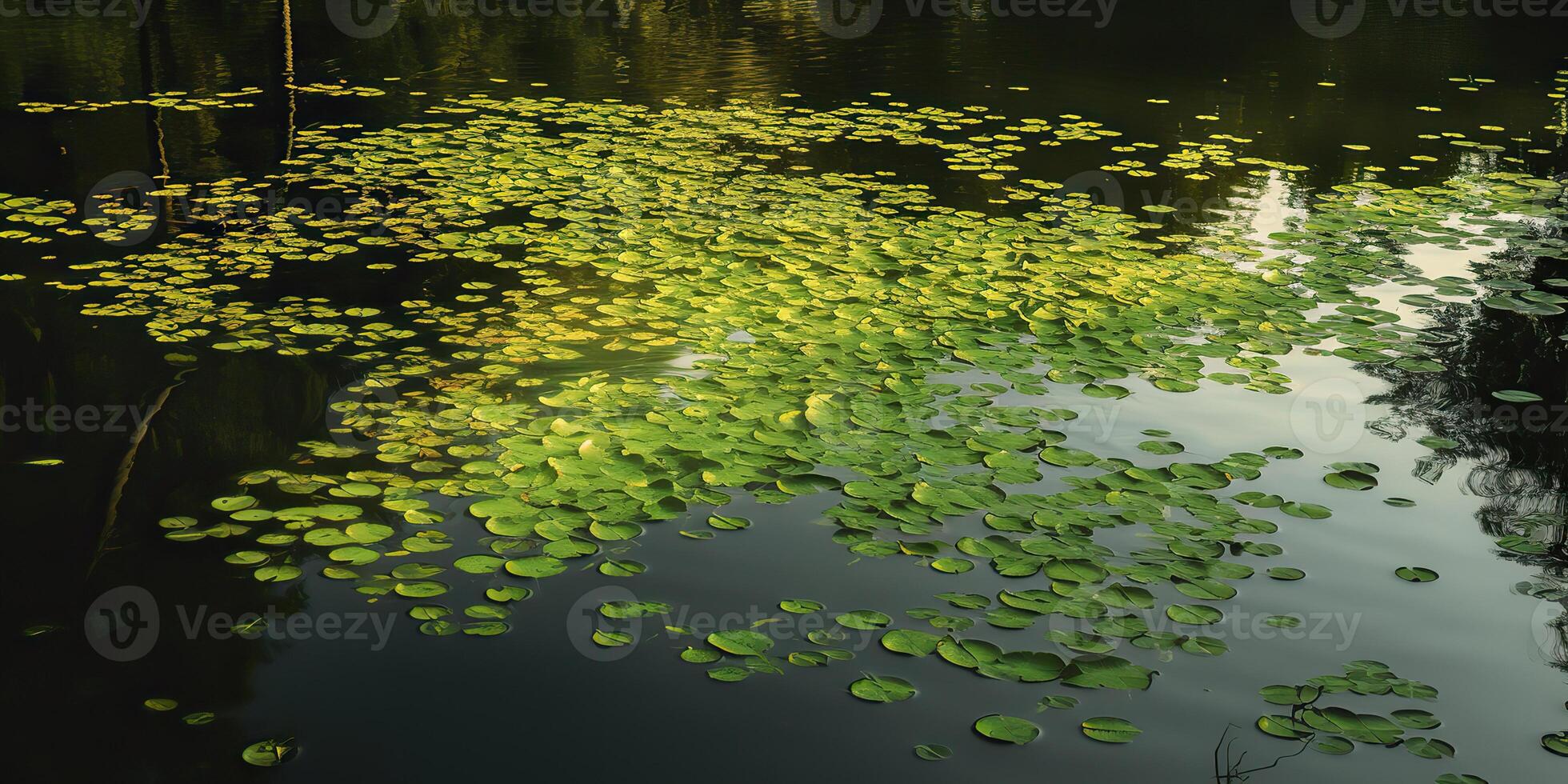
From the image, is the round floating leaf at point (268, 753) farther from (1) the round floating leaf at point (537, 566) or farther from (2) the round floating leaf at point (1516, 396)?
(2) the round floating leaf at point (1516, 396)

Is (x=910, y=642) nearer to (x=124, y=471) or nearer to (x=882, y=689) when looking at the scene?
(x=882, y=689)

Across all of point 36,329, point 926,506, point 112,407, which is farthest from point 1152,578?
point 36,329

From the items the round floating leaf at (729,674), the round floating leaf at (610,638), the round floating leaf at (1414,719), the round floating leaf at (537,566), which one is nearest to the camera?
the round floating leaf at (1414,719)

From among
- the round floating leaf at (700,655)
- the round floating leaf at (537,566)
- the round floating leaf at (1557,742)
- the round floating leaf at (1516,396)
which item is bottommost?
the round floating leaf at (1557,742)

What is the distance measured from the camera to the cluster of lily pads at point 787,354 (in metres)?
3.61

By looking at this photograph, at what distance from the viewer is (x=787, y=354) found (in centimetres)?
503

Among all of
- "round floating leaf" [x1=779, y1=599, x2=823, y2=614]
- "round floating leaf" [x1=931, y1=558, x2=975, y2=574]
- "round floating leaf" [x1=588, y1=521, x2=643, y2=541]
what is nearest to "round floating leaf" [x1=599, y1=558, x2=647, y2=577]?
"round floating leaf" [x1=588, y1=521, x2=643, y2=541]

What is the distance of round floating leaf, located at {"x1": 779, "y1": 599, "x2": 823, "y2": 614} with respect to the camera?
3.46 m

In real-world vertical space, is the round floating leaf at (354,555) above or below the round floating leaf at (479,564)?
above

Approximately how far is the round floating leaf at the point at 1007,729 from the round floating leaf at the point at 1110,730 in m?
0.13

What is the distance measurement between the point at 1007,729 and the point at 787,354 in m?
2.37

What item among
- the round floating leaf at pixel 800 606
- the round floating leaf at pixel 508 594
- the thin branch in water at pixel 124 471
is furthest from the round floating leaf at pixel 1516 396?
the thin branch in water at pixel 124 471

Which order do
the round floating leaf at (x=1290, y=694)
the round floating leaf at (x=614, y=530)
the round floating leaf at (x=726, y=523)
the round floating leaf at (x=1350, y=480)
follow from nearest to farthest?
the round floating leaf at (x=1290, y=694)
the round floating leaf at (x=614, y=530)
the round floating leaf at (x=726, y=523)
the round floating leaf at (x=1350, y=480)

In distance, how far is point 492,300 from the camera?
19.4 feet
